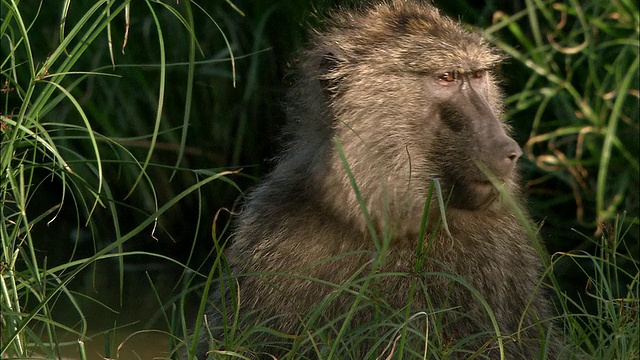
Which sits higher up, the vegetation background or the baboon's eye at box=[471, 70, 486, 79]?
the baboon's eye at box=[471, 70, 486, 79]

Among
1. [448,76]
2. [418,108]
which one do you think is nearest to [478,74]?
[448,76]

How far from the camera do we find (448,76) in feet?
10.3

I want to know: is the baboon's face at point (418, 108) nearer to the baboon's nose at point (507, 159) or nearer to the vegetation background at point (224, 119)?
the baboon's nose at point (507, 159)

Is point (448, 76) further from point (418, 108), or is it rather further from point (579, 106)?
point (579, 106)

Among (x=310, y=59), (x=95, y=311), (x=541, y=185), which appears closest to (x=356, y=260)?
(x=310, y=59)

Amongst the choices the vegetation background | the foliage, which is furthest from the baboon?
the vegetation background

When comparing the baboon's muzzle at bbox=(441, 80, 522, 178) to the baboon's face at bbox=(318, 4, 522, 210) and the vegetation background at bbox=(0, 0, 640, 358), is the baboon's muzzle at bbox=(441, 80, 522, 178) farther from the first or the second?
the vegetation background at bbox=(0, 0, 640, 358)

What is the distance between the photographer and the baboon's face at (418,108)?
2926 mm

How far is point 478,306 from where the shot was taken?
293cm

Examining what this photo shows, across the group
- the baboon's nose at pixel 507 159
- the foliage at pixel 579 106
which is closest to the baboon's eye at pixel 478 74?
the baboon's nose at pixel 507 159

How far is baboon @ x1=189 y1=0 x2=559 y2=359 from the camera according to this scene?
2.91 m

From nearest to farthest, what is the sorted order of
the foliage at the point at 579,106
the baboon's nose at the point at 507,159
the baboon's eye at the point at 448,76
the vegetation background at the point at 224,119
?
the baboon's nose at the point at 507,159
the baboon's eye at the point at 448,76
the foliage at the point at 579,106
the vegetation background at the point at 224,119

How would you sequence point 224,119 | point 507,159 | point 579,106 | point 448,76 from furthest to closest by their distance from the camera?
point 224,119 < point 579,106 < point 448,76 < point 507,159

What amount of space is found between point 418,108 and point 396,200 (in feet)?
0.91
